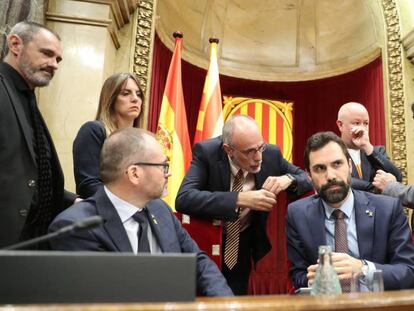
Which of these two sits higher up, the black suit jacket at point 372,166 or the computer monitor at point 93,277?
the black suit jacket at point 372,166

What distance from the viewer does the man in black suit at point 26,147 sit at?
1689 mm

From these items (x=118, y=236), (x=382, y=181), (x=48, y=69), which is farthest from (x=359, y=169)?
(x=48, y=69)

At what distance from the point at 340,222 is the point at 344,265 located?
44 centimetres

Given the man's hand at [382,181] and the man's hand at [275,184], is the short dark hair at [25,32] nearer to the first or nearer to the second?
the man's hand at [275,184]

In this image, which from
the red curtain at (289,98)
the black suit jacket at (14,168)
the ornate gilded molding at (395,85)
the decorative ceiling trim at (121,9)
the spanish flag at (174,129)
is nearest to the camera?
the black suit jacket at (14,168)

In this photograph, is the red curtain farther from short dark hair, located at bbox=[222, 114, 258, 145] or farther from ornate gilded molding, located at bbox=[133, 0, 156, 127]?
short dark hair, located at bbox=[222, 114, 258, 145]

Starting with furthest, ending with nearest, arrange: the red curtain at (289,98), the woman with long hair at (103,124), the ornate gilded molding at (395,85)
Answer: the red curtain at (289,98)
the ornate gilded molding at (395,85)
the woman with long hair at (103,124)

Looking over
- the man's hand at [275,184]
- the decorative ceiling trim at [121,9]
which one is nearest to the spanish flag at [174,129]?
the decorative ceiling trim at [121,9]

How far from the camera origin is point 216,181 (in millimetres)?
2398

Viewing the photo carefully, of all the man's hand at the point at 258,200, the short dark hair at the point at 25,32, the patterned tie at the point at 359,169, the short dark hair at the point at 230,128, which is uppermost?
the short dark hair at the point at 25,32

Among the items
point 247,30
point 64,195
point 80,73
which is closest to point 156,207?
point 64,195

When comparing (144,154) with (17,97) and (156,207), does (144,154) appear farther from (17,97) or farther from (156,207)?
→ (17,97)

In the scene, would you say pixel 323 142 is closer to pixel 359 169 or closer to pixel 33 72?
pixel 359 169

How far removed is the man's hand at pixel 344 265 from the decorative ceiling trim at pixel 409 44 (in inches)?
140
